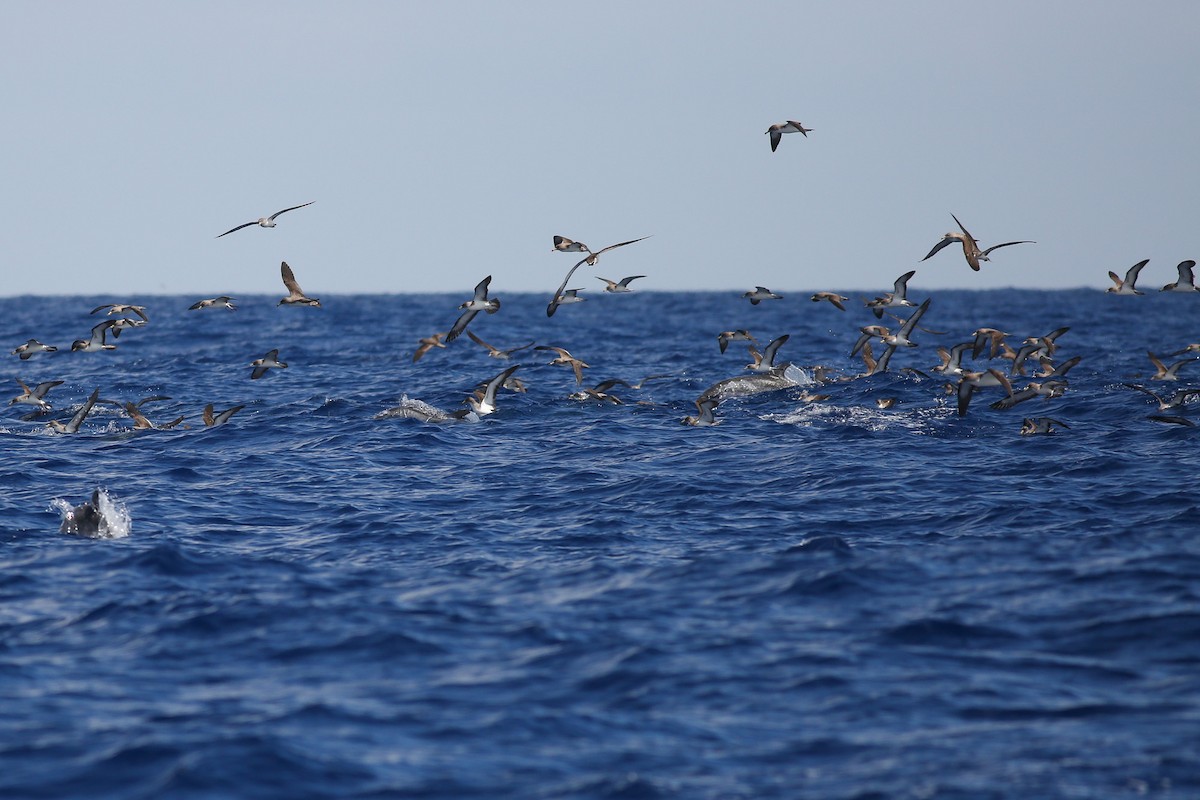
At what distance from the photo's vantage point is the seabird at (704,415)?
88.7 ft

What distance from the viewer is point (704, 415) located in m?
27.5

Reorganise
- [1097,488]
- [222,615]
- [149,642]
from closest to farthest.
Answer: [149,642]
[222,615]
[1097,488]

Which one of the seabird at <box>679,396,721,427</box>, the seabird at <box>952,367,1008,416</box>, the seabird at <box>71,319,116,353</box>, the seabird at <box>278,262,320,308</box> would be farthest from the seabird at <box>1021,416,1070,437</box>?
the seabird at <box>71,319,116,353</box>

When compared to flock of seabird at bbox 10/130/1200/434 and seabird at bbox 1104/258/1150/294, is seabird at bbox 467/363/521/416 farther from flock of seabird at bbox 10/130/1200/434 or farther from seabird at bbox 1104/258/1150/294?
seabird at bbox 1104/258/1150/294

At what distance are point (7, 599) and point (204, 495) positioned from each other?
658cm

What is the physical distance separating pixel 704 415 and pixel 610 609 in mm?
13913

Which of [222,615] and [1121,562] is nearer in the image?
[222,615]

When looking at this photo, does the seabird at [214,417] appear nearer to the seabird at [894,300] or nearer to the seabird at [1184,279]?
the seabird at [894,300]

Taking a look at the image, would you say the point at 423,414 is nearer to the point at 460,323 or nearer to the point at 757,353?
the point at 460,323

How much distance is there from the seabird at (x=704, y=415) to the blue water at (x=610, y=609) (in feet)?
0.95

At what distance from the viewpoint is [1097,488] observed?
65.3 ft

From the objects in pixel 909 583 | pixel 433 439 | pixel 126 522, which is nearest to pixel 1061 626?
pixel 909 583

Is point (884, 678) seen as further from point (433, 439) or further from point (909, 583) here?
point (433, 439)

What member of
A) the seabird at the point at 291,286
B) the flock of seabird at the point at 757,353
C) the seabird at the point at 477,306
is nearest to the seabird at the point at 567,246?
the flock of seabird at the point at 757,353
